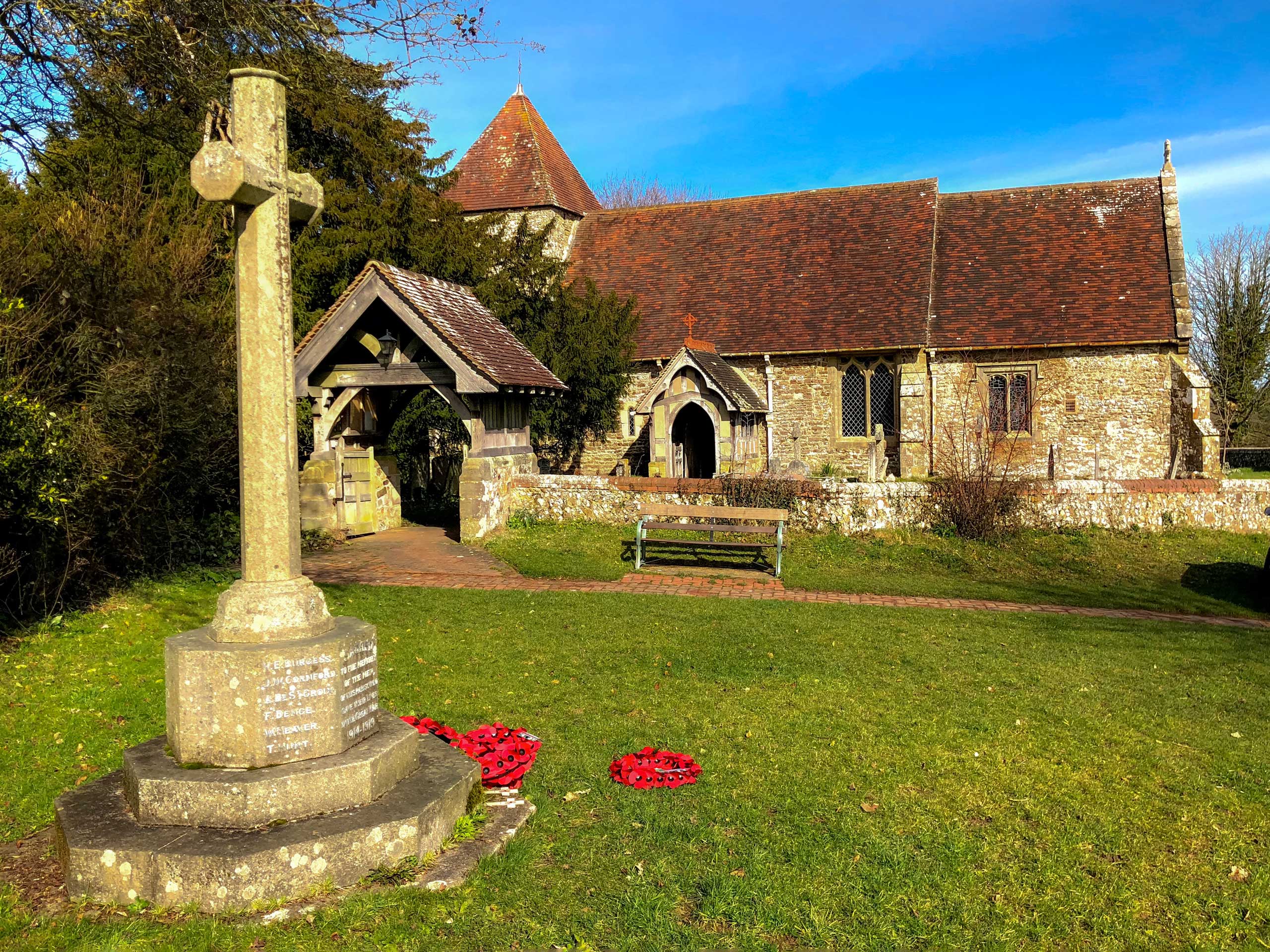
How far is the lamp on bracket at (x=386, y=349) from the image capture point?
1370 cm

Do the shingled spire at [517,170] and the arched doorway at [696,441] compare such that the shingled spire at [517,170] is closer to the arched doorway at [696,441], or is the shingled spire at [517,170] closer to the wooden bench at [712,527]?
the arched doorway at [696,441]

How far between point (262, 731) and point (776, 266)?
22729mm

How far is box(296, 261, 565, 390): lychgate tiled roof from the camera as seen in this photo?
13.3m

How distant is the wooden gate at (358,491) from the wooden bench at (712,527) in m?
4.70

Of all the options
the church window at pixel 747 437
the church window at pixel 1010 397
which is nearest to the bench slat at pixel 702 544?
the church window at pixel 747 437

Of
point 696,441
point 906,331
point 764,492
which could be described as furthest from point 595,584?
point 906,331

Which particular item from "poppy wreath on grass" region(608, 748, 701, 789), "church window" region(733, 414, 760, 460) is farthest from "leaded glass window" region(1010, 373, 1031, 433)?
"poppy wreath on grass" region(608, 748, 701, 789)

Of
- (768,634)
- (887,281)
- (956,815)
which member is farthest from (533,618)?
(887,281)

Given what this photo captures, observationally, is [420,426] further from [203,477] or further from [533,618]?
[533,618]

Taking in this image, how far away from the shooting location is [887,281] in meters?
23.4

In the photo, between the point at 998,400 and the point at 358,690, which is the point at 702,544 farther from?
the point at 998,400

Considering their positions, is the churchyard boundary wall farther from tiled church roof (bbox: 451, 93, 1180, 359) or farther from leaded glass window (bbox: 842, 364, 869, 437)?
leaded glass window (bbox: 842, 364, 869, 437)

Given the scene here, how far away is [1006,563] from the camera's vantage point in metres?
13.3

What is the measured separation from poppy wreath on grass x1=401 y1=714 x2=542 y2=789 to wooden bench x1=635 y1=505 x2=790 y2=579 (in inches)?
271
